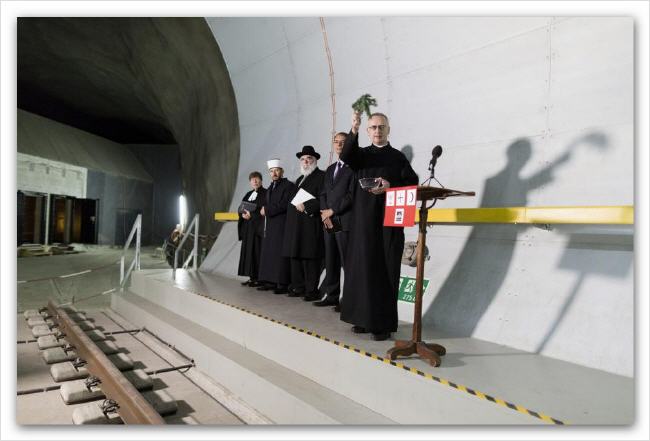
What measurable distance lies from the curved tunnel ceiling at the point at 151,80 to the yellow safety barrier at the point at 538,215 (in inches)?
208

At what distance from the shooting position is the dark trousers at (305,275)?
4359 millimetres

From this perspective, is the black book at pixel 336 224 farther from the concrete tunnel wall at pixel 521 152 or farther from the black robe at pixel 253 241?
the black robe at pixel 253 241

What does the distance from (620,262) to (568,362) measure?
651 mm

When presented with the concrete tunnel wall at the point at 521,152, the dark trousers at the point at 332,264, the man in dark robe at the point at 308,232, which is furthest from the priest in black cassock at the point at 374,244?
the man in dark robe at the point at 308,232

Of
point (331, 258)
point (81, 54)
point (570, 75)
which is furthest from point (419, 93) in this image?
point (81, 54)

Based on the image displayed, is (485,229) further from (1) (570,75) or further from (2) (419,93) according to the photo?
(2) (419,93)

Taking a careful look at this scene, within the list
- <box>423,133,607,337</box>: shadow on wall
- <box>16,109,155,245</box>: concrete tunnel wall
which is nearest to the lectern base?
<box>423,133,607,337</box>: shadow on wall

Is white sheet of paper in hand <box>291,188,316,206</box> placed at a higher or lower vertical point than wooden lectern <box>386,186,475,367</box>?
higher

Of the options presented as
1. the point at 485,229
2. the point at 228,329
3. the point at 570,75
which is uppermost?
the point at 570,75

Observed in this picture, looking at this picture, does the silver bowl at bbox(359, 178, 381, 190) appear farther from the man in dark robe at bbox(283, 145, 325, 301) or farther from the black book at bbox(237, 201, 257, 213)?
the black book at bbox(237, 201, 257, 213)

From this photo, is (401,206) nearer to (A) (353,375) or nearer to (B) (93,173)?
(A) (353,375)

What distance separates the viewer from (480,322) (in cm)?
307

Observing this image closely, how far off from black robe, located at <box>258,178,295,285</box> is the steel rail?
1.73m

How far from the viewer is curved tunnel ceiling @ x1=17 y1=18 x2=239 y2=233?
27.6 feet
